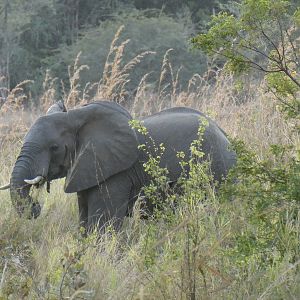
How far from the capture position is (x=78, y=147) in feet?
21.7

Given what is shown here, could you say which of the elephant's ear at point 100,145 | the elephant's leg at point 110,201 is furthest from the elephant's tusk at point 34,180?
the elephant's leg at point 110,201

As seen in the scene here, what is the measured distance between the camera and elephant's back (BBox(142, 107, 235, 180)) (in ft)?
21.4

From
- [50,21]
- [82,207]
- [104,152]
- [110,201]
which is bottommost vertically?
[50,21]

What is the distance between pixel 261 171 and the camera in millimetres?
4004

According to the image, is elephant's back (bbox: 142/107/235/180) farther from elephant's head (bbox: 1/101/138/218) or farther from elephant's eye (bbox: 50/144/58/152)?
elephant's eye (bbox: 50/144/58/152)

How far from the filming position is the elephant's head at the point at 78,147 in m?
6.23

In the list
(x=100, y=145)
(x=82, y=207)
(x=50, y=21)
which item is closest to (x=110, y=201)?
(x=82, y=207)

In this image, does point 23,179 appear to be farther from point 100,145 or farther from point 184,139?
point 184,139

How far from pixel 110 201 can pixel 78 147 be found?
503 mm

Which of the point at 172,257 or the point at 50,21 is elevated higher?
the point at 172,257

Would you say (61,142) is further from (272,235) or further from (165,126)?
(272,235)

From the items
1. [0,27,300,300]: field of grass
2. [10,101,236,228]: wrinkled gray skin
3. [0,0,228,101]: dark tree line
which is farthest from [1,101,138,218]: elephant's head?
[0,0,228,101]: dark tree line

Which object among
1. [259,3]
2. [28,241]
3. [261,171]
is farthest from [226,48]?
[28,241]

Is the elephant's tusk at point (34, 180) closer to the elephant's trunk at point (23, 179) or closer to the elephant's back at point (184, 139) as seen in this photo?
the elephant's trunk at point (23, 179)
